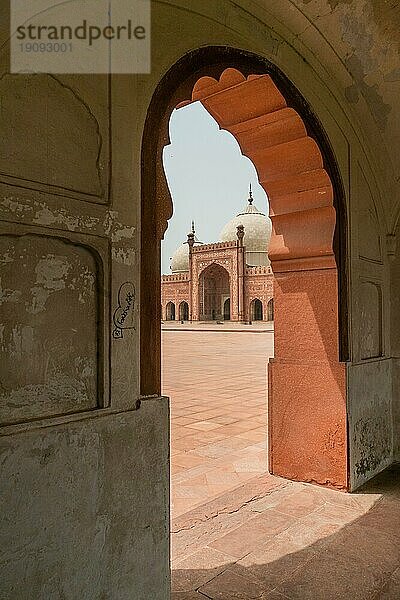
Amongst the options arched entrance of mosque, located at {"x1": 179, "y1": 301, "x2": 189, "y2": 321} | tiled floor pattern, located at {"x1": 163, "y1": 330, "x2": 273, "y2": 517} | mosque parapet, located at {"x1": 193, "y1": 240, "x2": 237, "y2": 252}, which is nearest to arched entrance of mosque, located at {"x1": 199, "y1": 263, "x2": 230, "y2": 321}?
mosque parapet, located at {"x1": 193, "y1": 240, "x2": 237, "y2": 252}

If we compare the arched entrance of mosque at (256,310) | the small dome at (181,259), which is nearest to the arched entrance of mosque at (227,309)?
the arched entrance of mosque at (256,310)

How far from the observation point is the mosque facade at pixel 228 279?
47.1 metres

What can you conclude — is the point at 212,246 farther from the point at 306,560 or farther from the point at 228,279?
the point at 306,560

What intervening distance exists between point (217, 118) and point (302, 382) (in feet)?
7.71

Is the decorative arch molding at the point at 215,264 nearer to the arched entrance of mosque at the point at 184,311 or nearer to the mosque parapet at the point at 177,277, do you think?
the mosque parapet at the point at 177,277

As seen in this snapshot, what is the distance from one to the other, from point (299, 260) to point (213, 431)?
2.71 m

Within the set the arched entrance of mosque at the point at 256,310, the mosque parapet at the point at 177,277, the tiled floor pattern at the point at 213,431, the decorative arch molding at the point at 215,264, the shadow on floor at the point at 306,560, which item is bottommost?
the shadow on floor at the point at 306,560

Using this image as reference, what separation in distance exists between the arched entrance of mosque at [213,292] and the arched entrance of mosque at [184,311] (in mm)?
2714

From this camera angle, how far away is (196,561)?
311 cm

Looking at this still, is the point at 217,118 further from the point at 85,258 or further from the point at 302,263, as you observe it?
the point at 85,258

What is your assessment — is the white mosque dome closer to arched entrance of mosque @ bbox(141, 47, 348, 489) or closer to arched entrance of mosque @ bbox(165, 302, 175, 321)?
arched entrance of mosque @ bbox(165, 302, 175, 321)

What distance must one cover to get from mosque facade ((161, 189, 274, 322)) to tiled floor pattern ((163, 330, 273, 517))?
3493cm

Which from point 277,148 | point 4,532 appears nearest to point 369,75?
point 277,148

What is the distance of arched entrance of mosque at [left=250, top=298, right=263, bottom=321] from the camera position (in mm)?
48156
